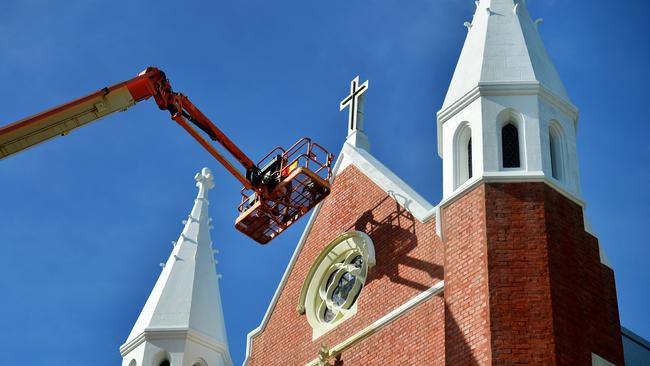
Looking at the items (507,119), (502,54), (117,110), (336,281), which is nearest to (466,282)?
(507,119)

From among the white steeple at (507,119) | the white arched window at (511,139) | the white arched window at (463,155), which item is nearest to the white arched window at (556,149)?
the white steeple at (507,119)

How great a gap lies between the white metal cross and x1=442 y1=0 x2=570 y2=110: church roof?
5.07 m

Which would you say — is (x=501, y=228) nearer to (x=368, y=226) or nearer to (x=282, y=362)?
(x=368, y=226)

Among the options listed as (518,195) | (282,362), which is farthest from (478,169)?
(282,362)

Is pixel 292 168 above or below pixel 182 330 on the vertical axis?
above

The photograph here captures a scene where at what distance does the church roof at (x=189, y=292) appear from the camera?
103 feet

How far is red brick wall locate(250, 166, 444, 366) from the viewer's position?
24.5m

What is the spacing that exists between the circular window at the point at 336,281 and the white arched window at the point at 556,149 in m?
4.66

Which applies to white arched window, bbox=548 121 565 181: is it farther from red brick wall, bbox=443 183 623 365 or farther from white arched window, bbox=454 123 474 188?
white arched window, bbox=454 123 474 188

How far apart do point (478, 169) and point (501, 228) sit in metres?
1.78

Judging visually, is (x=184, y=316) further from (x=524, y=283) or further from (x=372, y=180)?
(x=524, y=283)

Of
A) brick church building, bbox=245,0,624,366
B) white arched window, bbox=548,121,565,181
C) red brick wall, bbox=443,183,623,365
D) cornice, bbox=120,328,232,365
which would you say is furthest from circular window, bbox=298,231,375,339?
white arched window, bbox=548,121,565,181

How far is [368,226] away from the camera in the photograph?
1117 inches

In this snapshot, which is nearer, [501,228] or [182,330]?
[501,228]
